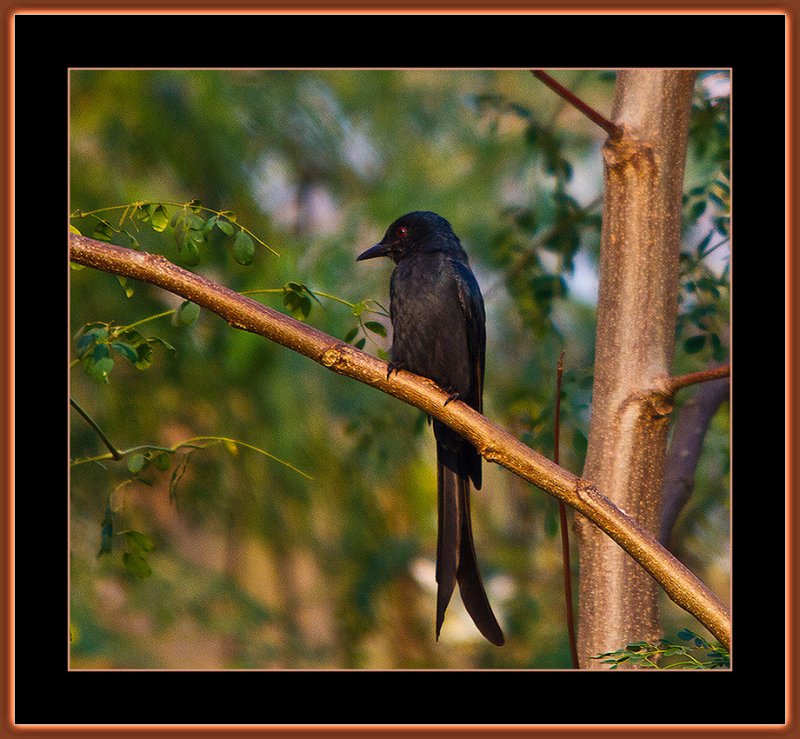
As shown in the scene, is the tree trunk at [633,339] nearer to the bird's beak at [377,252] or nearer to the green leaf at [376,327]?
the green leaf at [376,327]

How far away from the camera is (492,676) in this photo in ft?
6.58

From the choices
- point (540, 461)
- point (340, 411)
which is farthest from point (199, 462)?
point (540, 461)

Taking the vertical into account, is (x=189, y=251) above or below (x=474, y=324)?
below

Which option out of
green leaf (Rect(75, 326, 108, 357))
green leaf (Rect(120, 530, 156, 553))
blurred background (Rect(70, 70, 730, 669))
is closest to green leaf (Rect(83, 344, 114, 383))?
green leaf (Rect(75, 326, 108, 357))

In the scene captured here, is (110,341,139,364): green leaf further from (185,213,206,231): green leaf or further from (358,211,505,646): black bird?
(358,211,505,646): black bird

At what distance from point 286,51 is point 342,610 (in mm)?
3825

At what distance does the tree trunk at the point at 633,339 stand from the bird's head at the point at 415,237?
1064mm

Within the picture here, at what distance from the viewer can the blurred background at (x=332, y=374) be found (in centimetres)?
391

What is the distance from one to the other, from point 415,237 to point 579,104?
132 centimetres

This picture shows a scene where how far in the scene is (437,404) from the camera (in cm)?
214

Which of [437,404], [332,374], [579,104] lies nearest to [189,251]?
[437,404]

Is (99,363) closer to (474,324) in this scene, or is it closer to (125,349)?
(125,349)

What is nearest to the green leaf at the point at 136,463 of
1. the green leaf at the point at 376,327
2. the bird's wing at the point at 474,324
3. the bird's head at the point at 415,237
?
the green leaf at the point at 376,327

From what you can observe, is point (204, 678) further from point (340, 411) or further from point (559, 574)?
point (559, 574)
